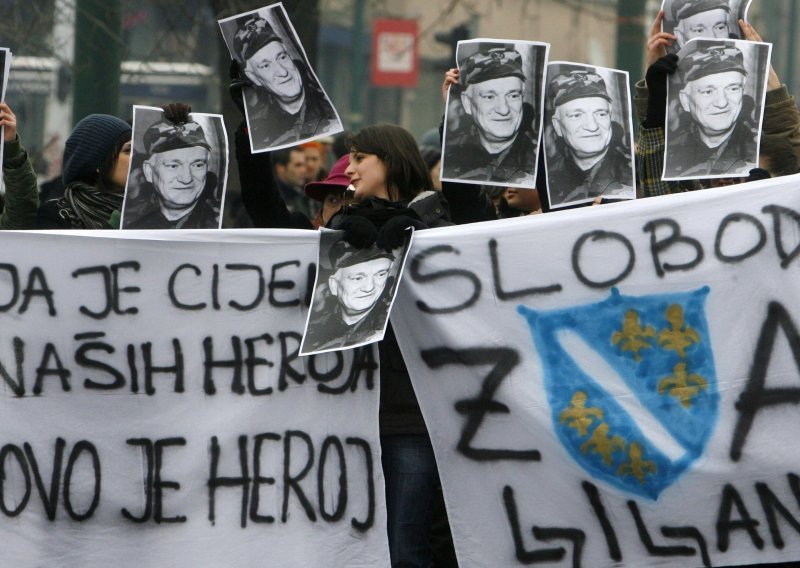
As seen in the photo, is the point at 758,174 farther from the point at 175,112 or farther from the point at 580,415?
the point at 175,112

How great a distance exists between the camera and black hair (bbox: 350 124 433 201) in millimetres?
4230

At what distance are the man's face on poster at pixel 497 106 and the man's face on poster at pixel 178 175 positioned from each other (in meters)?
0.81

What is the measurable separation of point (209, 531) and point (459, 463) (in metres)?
0.72

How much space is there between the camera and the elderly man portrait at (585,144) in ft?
14.4

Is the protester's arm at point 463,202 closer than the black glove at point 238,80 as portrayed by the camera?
No

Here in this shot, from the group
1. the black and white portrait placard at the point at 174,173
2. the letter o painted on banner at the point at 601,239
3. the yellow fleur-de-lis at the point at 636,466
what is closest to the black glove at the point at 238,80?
the black and white portrait placard at the point at 174,173

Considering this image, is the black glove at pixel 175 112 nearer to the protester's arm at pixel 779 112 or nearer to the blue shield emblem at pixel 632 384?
the blue shield emblem at pixel 632 384

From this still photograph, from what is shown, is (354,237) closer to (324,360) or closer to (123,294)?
(324,360)

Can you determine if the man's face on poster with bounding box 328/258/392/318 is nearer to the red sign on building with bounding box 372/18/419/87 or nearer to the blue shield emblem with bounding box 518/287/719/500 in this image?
the blue shield emblem with bounding box 518/287/719/500

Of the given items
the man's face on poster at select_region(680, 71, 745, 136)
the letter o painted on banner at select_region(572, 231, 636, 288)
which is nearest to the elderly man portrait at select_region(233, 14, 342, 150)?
the letter o painted on banner at select_region(572, 231, 636, 288)

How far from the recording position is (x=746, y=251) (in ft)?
13.2

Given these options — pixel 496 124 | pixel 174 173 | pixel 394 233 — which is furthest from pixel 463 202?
pixel 174 173

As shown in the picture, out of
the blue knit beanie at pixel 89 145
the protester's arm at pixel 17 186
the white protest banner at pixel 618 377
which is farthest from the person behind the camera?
the blue knit beanie at pixel 89 145

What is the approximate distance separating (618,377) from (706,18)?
113cm
